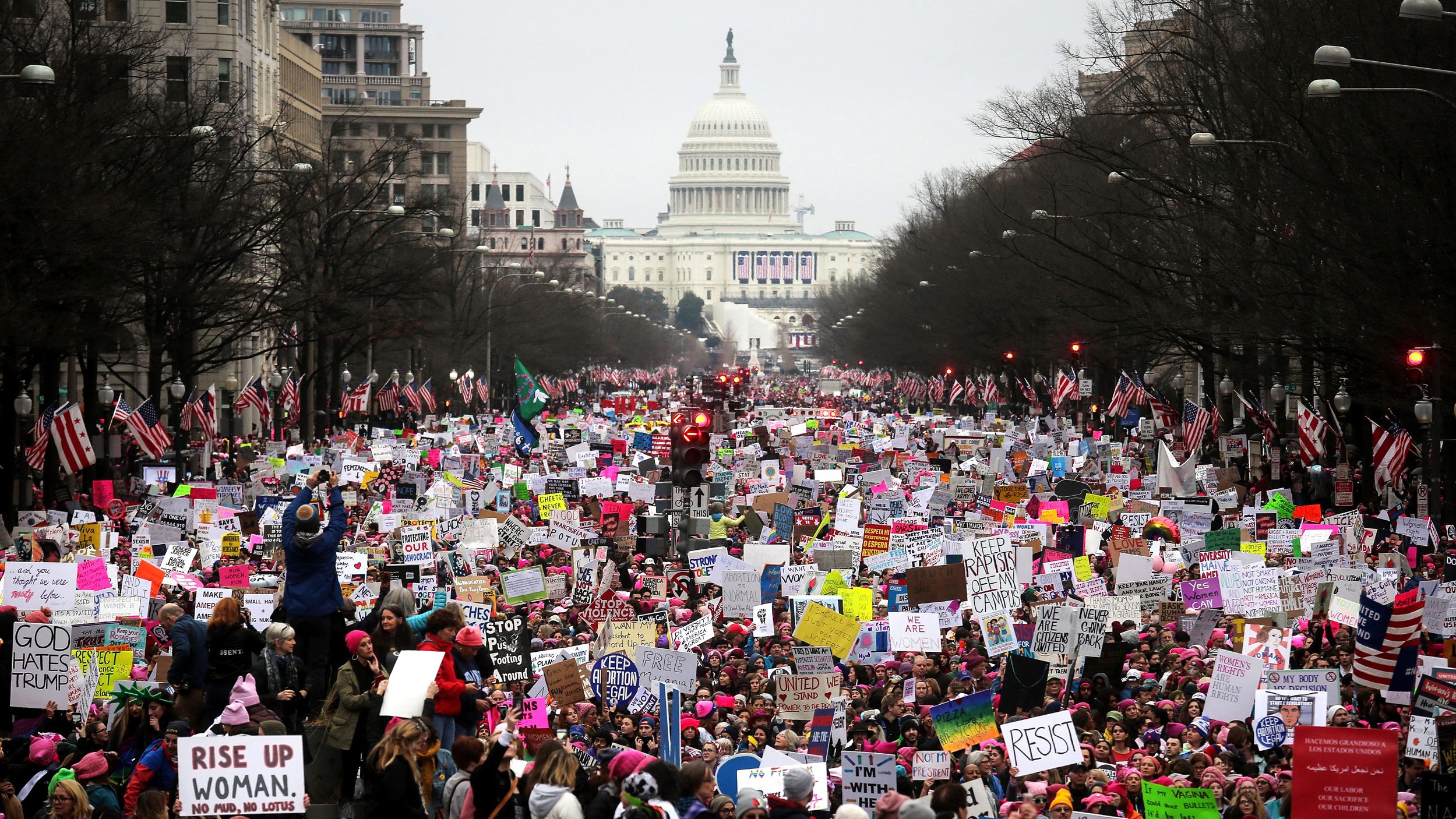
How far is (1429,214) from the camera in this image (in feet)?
80.7

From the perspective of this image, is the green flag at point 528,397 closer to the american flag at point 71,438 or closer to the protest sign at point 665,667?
the american flag at point 71,438

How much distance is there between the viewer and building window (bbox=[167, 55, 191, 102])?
1824 inches

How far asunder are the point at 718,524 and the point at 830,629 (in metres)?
11.0

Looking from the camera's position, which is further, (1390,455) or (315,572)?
(1390,455)

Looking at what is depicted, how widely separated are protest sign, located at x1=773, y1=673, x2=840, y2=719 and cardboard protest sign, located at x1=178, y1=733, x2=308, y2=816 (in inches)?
192

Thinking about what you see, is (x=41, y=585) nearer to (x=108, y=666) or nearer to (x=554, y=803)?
(x=108, y=666)

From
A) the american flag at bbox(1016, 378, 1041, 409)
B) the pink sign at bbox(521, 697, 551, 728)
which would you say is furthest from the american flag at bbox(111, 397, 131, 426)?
the american flag at bbox(1016, 378, 1041, 409)

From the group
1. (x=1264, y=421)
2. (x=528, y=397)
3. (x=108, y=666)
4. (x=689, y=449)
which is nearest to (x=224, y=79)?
(x=528, y=397)

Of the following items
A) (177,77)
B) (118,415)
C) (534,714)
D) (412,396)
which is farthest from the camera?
(177,77)

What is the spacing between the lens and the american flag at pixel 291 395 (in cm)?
5097

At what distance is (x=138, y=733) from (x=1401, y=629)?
8142 mm

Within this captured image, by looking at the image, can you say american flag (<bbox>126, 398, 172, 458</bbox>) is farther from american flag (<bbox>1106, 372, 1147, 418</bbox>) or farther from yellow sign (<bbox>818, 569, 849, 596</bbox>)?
american flag (<bbox>1106, 372, 1147, 418</bbox>)

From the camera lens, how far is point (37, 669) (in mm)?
14016

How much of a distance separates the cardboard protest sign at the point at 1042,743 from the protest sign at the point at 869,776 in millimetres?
828
